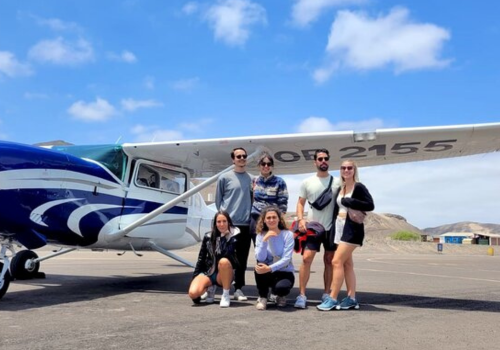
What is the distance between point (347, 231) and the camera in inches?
214

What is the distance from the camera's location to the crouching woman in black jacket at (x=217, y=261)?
5664mm

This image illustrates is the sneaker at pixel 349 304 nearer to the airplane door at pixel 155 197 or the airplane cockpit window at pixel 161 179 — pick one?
the airplane door at pixel 155 197

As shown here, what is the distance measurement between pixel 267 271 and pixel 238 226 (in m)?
0.99

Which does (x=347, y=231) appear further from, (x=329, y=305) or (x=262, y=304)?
(x=262, y=304)

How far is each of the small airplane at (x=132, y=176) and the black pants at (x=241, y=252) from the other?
136cm

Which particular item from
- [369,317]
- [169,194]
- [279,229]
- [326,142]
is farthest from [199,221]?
[369,317]

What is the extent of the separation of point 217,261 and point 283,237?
88 cm

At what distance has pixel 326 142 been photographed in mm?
7602

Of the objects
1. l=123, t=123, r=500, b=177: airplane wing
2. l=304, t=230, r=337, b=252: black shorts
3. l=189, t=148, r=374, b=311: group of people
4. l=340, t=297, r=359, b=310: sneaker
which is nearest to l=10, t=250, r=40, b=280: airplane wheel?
l=123, t=123, r=500, b=177: airplane wing

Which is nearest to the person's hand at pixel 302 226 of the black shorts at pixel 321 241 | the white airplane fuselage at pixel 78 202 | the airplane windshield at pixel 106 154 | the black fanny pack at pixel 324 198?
the black shorts at pixel 321 241

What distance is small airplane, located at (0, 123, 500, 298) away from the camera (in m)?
5.97

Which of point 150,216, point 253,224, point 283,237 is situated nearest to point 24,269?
point 150,216

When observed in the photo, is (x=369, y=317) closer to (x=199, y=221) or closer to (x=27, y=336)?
(x=27, y=336)

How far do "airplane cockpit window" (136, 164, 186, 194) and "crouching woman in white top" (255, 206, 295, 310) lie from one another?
3.26 m
